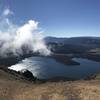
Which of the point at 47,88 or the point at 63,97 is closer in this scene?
the point at 63,97

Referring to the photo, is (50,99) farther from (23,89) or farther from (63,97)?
(23,89)

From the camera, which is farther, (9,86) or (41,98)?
(9,86)

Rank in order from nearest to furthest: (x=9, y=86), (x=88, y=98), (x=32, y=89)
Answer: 1. (x=88, y=98)
2. (x=32, y=89)
3. (x=9, y=86)

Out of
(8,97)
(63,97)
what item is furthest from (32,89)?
(63,97)

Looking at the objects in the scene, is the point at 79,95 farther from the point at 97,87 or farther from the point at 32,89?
the point at 32,89

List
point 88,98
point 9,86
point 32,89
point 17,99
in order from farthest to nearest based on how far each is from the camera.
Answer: point 9,86
point 32,89
point 17,99
point 88,98

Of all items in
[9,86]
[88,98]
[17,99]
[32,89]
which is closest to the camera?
[88,98]

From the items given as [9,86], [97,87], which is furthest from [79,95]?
[9,86]

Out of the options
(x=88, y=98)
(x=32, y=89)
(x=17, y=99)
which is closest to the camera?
(x=88, y=98)
